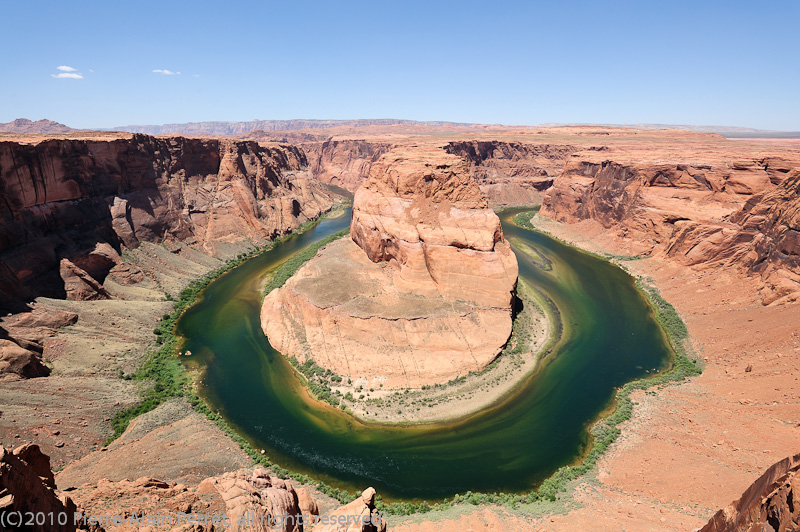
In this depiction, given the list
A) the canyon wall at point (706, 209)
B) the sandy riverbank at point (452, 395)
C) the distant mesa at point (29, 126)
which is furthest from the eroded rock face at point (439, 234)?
the distant mesa at point (29, 126)

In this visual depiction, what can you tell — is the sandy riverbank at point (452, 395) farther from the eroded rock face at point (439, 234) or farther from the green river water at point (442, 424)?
the eroded rock face at point (439, 234)

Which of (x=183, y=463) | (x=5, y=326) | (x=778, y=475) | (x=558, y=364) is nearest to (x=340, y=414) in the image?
(x=183, y=463)

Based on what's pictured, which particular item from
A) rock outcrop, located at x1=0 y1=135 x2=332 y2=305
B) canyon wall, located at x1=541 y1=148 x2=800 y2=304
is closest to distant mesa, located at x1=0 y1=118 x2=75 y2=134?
rock outcrop, located at x1=0 y1=135 x2=332 y2=305

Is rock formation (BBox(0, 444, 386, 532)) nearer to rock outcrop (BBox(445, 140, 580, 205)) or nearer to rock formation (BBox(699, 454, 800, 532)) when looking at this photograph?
rock formation (BBox(699, 454, 800, 532))

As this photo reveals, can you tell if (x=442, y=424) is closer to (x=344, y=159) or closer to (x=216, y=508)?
(x=216, y=508)

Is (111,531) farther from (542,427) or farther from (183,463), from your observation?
(542,427)

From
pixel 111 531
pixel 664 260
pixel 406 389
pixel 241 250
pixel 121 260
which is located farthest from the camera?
pixel 241 250

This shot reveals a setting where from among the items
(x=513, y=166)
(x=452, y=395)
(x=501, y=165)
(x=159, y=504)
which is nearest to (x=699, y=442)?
(x=452, y=395)
